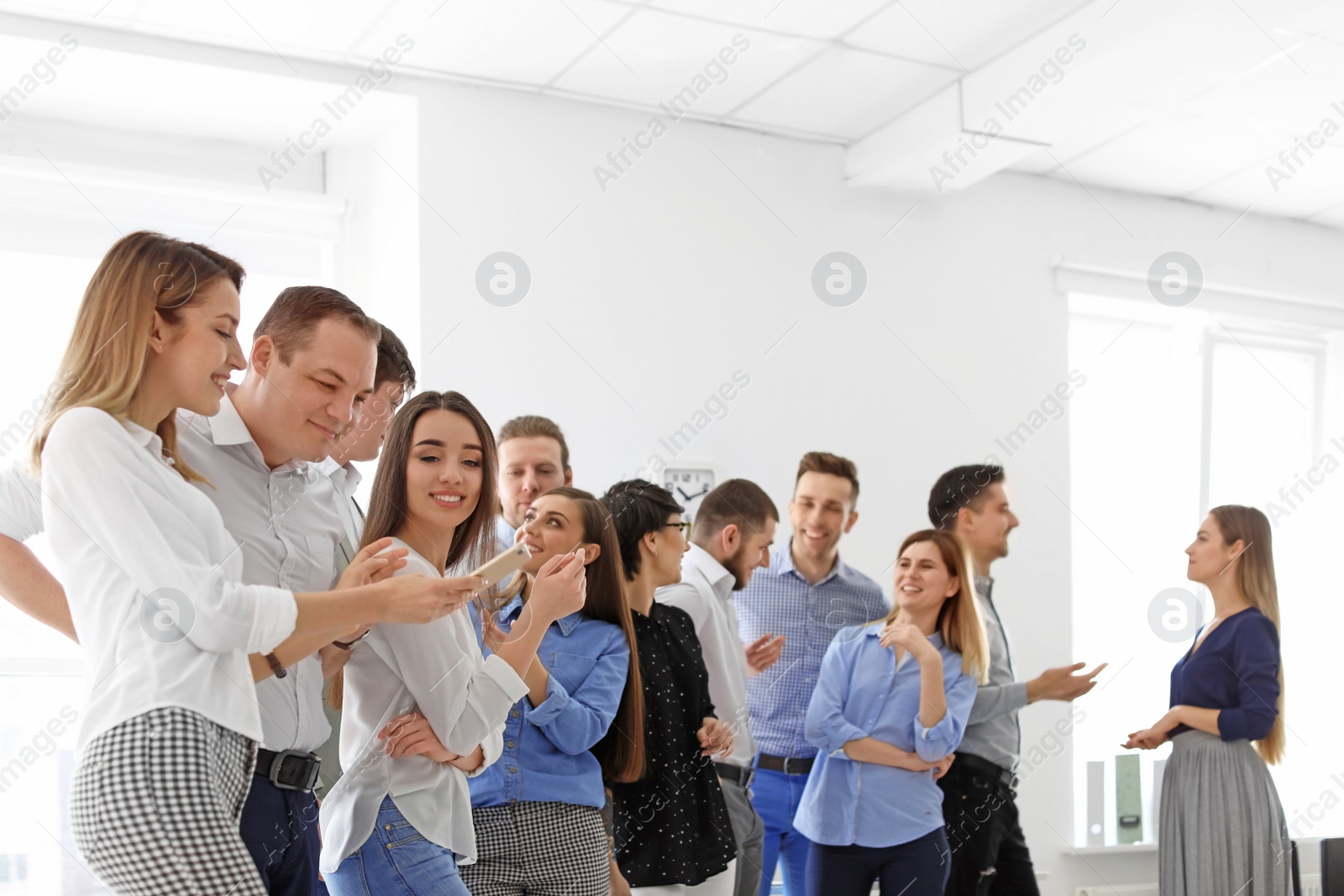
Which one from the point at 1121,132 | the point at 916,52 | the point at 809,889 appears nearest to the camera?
the point at 809,889

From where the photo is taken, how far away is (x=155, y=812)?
117 cm

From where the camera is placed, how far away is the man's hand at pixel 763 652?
9.78 feet

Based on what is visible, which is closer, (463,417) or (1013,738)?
(463,417)

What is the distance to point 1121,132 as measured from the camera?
4.34 metres

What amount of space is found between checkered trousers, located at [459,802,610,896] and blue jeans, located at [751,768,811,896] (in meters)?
1.29

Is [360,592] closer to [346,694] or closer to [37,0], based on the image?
[346,694]

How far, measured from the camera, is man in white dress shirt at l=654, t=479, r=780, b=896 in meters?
2.73

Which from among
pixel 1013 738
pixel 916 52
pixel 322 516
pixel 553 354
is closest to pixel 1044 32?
pixel 916 52

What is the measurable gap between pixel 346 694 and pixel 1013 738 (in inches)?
82.3

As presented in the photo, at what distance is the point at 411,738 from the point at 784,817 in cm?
184

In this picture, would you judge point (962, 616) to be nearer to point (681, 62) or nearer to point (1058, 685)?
point (1058, 685)

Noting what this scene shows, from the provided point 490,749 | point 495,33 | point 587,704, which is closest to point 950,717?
point 587,704

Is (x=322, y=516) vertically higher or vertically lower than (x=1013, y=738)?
higher

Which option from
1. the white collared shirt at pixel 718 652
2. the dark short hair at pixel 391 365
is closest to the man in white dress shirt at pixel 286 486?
the dark short hair at pixel 391 365
